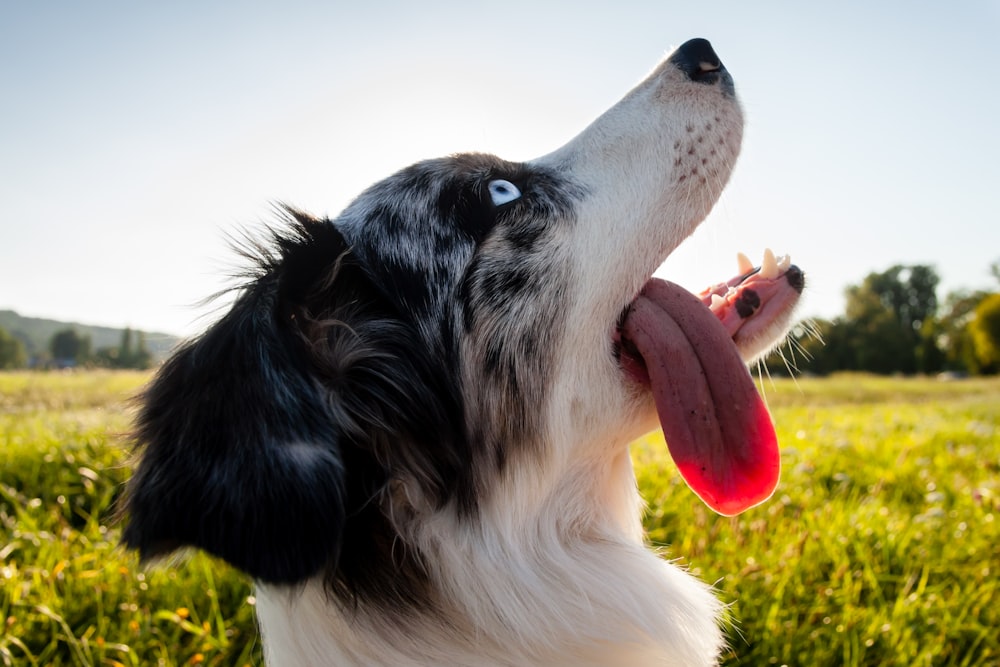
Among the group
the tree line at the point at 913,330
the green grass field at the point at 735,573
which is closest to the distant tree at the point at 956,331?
the tree line at the point at 913,330

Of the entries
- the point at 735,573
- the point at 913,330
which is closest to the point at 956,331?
the point at 913,330

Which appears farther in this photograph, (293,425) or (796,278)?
(796,278)

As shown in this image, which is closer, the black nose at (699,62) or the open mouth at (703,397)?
the open mouth at (703,397)

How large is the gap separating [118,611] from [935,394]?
2290 cm

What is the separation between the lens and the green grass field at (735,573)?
2623mm

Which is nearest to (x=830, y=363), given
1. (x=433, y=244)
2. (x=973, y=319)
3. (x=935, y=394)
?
(x=973, y=319)

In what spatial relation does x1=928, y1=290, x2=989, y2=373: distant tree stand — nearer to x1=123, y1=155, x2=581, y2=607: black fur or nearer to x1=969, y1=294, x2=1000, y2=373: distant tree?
x1=969, y1=294, x2=1000, y2=373: distant tree

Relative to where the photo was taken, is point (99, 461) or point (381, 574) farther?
point (99, 461)

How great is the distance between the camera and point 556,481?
1939 mm

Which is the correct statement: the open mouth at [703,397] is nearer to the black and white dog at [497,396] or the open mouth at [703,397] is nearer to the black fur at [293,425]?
the black and white dog at [497,396]

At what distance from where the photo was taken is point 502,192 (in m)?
2.10

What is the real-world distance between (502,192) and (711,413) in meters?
0.90

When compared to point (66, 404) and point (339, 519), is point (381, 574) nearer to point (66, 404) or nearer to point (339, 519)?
point (339, 519)

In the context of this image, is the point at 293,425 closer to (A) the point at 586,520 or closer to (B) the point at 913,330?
(A) the point at 586,520
